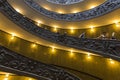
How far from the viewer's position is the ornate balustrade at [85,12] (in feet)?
48.6

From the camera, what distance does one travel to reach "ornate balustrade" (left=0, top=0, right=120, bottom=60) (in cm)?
1122

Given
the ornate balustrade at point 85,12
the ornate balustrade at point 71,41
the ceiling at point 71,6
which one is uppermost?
the ceiling at point 71,6

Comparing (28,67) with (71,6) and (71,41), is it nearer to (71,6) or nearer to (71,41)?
(71,41)

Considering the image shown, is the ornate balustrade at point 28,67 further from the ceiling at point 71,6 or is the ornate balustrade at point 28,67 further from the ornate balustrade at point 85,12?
the ceiling at point 71,6

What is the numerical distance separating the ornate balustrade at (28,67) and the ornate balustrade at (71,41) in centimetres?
255

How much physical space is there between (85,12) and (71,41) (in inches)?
211

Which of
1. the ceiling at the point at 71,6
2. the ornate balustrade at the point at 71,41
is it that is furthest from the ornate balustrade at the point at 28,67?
the ceiling at the point at 71,6

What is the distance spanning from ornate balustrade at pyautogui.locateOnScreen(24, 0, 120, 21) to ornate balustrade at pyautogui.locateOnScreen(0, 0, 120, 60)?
376cm

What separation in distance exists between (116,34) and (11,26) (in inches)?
318

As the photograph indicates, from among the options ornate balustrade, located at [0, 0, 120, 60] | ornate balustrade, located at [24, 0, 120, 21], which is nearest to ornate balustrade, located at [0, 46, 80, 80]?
ornate balustrade, located at [0, 0, 120, 60]

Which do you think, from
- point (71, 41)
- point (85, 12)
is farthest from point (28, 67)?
point (85, 12)

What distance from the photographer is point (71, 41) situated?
13.1 meters

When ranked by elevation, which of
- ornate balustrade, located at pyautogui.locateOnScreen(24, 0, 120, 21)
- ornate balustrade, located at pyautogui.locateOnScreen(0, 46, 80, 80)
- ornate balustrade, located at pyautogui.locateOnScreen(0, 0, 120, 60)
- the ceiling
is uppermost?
the ceiling

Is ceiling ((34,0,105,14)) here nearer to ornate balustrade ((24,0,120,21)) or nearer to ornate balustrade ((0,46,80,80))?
ornate balustrade ((24,0,120,21))
